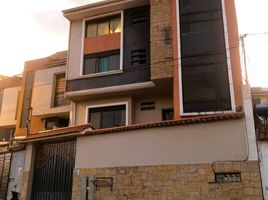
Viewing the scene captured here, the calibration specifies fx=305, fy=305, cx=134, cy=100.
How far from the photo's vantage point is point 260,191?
9.27m

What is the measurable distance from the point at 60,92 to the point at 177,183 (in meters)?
16.3

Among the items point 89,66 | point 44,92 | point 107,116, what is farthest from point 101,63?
point 44,92

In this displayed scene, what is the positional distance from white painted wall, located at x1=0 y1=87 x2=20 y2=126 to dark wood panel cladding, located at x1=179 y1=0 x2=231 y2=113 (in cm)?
1911

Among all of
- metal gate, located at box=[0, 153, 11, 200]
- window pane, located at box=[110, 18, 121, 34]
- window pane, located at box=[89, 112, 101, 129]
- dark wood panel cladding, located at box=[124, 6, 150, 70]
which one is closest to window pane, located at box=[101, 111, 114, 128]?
window pane, located at box=[89, 112, 101, 129]

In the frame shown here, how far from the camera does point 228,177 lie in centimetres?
974

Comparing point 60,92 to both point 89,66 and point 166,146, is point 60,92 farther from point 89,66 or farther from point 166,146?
point 166,146

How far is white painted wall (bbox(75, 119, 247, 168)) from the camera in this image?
33.0 ft

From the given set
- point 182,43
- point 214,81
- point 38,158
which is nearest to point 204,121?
point 214,81

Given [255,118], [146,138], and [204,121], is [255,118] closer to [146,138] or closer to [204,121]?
[204,121]

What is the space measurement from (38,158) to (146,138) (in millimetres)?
6140

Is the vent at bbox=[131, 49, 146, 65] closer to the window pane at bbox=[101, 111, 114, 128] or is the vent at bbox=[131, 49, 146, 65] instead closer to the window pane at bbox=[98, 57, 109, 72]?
the window pane at bbox=[98, 57, 109, 72]

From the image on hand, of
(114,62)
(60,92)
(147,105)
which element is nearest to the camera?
(147,105)

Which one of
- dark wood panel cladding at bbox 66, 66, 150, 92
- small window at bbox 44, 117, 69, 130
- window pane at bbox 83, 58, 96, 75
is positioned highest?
window pane at bbox 83, 58, 96, 75

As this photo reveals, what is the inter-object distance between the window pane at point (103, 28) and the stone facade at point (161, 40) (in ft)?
12.4
